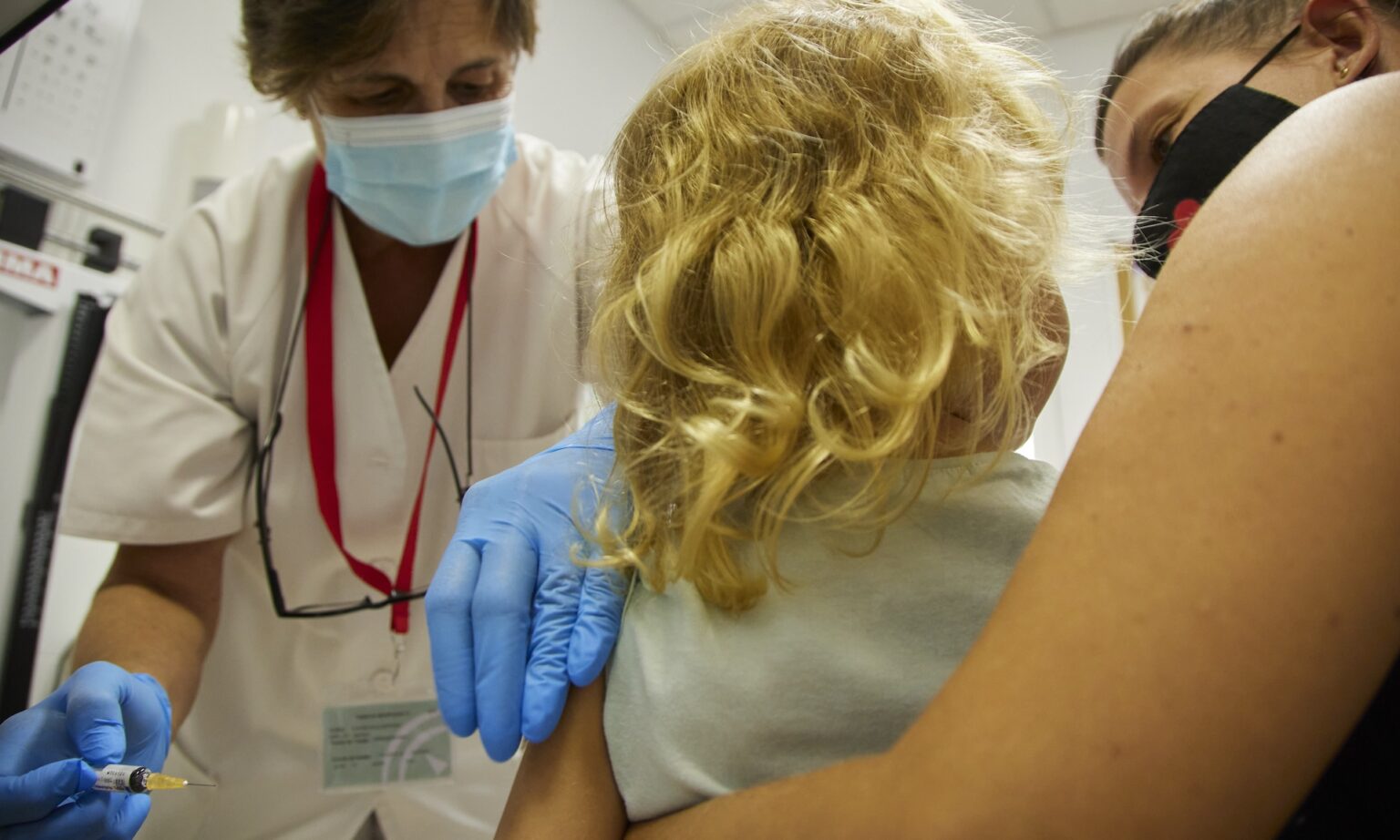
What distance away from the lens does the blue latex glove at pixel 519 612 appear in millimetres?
767

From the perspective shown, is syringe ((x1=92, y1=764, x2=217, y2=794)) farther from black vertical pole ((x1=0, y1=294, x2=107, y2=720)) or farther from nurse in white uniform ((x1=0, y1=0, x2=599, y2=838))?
black vertical pole ((x1=0, y1=294, x2=107, y2=720))

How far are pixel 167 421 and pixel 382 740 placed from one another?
57 cm

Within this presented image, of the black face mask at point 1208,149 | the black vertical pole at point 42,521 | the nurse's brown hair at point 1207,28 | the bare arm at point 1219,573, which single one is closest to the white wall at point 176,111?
the black vertical pole at point 42,521

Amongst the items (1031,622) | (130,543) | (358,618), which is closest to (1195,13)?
(1031,622)

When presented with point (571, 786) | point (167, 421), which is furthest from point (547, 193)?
point (571, 786)

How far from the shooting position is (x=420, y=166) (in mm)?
1341

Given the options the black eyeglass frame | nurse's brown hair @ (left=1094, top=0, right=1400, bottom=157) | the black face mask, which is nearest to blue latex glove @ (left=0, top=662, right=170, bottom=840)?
the black eyeglass frame

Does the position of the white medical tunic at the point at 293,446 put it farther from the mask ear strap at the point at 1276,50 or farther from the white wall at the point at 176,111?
the mask ear strap at the point at 1276,50

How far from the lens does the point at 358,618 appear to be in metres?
1.44

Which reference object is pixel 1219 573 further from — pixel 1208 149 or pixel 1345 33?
pixel 1345 33

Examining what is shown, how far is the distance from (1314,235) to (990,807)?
0.34 m

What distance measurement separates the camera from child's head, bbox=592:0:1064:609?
68 centimetres

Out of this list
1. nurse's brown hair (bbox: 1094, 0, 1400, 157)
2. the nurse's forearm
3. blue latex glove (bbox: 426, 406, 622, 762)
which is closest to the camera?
blue latex glove (bbox: 426, 406, 622, 762)

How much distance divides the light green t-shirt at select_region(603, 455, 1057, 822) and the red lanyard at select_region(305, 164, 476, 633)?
0.79 metres
